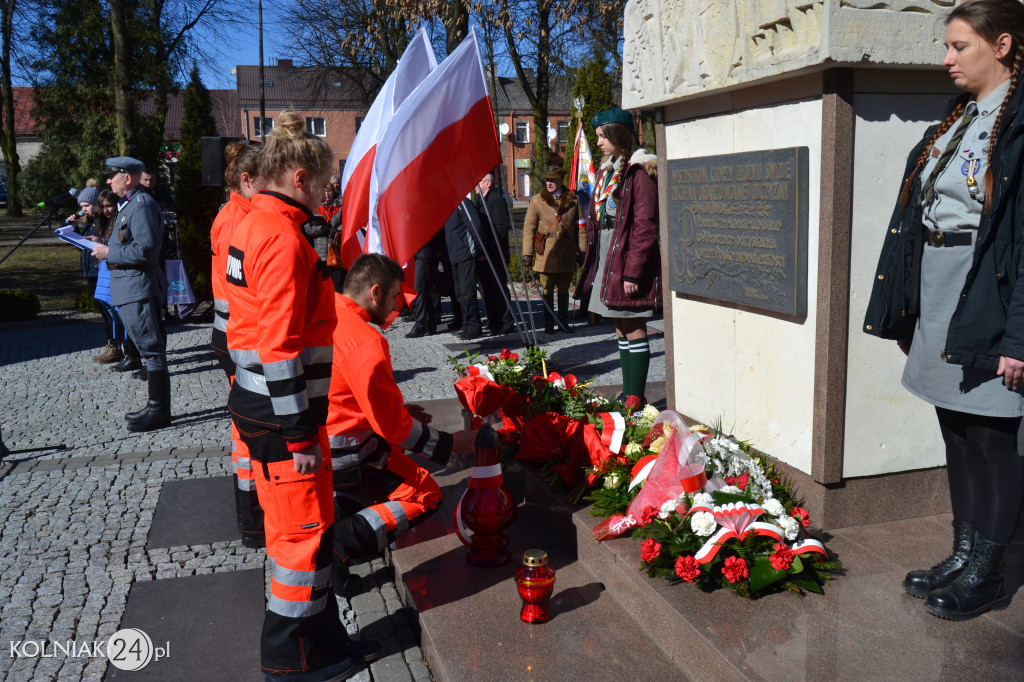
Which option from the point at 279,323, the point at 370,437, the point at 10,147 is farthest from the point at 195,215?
the point at 10,147

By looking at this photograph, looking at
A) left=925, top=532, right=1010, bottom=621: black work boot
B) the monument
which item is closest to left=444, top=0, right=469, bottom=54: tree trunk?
the monument

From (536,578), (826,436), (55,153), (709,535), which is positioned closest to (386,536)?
(536,578)

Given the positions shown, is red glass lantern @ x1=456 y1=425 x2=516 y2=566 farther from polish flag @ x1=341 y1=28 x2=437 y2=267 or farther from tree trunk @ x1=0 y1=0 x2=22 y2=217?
tree trunk @ x1=0 y1=0 x2=22 y2=217

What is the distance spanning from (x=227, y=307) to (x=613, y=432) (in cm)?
196

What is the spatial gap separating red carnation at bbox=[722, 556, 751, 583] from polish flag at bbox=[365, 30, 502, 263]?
3011mm

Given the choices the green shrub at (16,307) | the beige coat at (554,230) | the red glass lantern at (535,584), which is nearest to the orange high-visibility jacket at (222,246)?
the red glass lantern at (535,584)

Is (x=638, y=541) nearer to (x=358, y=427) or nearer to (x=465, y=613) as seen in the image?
(x=465, y=613)

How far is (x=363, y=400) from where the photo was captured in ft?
11.8

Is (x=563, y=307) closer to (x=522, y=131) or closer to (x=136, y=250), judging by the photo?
(x=136, y=250)

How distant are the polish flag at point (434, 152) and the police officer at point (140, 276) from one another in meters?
2.22

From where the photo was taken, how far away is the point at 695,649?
2.78 m

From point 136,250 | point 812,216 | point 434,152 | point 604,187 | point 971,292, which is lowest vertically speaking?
point 971,292

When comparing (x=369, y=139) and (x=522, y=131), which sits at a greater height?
(x=522, y=131)

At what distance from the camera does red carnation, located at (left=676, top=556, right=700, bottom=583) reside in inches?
118
